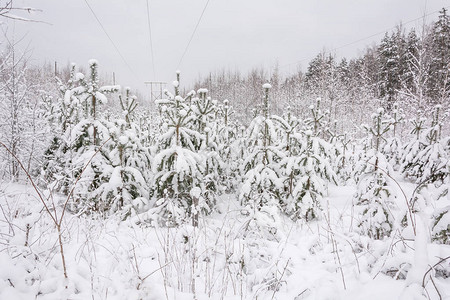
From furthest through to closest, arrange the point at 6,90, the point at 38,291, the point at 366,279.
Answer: the point at 6,90 → the point at 366,279 → the point at 38,291

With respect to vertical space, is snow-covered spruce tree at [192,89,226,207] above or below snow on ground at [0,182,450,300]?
above

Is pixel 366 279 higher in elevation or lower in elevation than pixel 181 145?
lower

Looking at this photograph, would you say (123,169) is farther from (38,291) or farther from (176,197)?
(38,291)

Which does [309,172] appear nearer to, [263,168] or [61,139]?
[263,168]

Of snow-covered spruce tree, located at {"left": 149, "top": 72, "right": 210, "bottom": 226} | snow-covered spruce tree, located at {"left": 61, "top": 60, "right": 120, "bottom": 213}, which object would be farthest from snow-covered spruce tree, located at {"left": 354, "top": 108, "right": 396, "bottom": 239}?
snow-covered spruce tree, located at {"left": 61, "top": 60, "right": 120, "bottom": 213}

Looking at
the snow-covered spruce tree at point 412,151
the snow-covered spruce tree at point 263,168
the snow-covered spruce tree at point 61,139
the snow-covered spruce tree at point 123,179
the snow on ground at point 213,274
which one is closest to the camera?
the snow on ground at point 213,274

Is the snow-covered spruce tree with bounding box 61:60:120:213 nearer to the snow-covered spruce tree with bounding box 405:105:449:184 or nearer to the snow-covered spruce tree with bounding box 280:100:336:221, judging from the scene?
the snow-covered spruce tree with bounding box 280:100:336:221

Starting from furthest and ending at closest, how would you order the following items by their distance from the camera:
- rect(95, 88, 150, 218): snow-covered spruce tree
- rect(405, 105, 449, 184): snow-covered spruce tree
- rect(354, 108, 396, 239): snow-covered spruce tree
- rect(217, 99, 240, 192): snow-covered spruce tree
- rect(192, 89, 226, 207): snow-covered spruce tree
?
1. rect(217, 99, 240, 192): snow-covered spruce tree
2. rect(405, 105, 449, 184): snow-covered spruce tree
3. rect(192, 89, 226, 207): snow-covered spruce tree
4. rect(95, 88, 150, 218): snow-covered spruce tree
5. rect(354, 108, 396, 239): snow-covered spruce tree

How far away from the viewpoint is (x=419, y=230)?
5.41ft

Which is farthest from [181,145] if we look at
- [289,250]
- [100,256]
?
[289,250]

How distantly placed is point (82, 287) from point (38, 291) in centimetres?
35

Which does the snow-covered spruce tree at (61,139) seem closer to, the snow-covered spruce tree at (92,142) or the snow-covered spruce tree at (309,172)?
the snow-covered spruce tree at (92,142)

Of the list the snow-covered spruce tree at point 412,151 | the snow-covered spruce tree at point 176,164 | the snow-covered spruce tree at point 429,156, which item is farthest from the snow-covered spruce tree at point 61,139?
the snow-covered spruce tree at point 412,151

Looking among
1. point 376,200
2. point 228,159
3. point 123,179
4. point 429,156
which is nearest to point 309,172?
point 376,200
